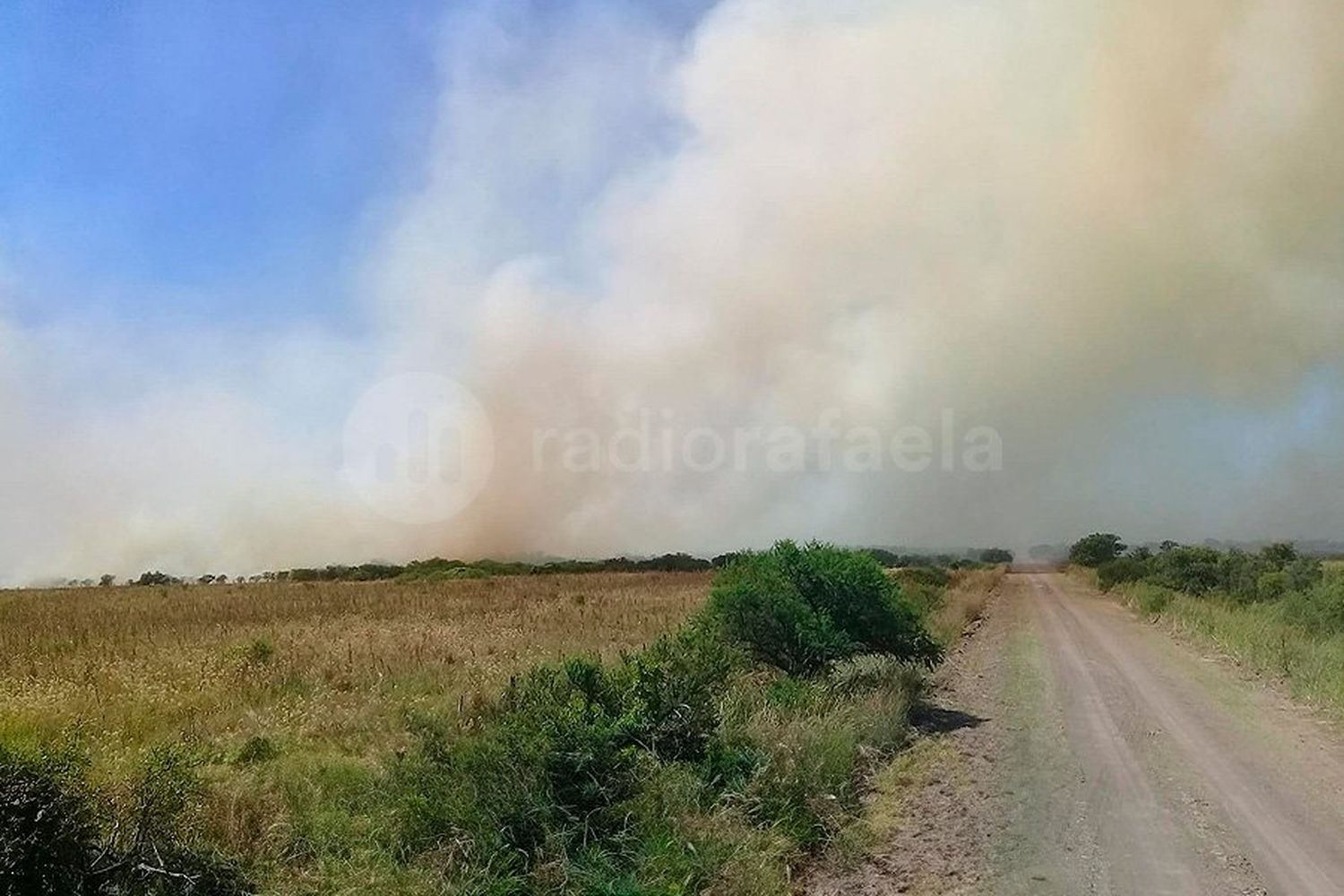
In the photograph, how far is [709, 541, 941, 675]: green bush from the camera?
1345cm

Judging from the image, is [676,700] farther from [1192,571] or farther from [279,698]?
[1192,571]

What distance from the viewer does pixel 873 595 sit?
14648mm

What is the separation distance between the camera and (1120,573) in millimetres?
57406

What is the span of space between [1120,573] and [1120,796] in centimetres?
5397

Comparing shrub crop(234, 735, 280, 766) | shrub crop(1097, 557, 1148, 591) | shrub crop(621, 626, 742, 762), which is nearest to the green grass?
shrub crop(621, 626, 742, 762)

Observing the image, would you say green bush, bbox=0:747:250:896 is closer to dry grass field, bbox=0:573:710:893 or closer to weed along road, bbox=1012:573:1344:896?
dry grass field, bbox=0:573:710:893

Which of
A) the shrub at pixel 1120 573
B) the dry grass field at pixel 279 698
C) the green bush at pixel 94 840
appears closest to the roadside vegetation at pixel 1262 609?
the shrub at pixel 1120 573

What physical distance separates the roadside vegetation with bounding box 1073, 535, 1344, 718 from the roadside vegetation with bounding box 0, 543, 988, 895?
738 cm

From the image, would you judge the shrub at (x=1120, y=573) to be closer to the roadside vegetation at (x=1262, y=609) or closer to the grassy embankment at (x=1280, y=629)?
the roadside vegetation at (x=1262, y=609)

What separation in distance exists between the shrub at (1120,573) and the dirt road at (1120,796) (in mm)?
40624

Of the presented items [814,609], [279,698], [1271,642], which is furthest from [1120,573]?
[279,698]

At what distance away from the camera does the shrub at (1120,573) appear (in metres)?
54.8

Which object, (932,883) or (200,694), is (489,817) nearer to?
(932,883)

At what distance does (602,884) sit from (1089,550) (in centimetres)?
10272
